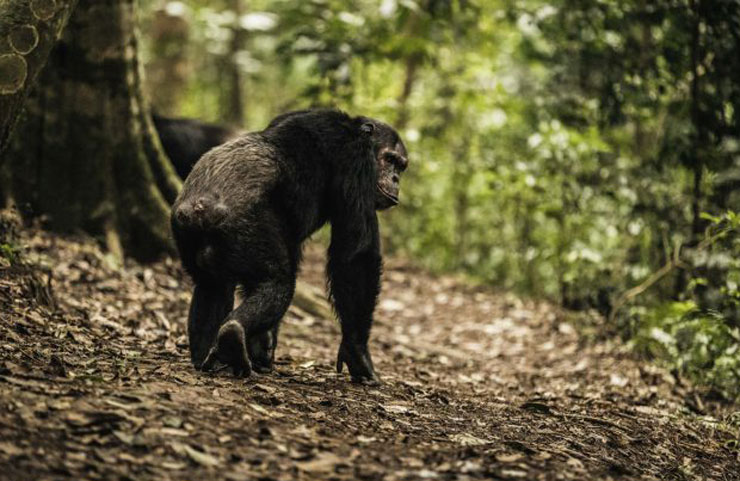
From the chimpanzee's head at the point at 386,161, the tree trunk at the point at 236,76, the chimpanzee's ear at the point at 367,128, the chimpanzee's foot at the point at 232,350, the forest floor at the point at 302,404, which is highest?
the tree trunk at the point at 236,76

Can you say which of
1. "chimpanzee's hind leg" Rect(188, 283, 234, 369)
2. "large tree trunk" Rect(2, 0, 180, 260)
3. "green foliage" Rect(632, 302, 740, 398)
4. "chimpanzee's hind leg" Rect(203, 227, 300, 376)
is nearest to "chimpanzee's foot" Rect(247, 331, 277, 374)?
"chimpanzee's hind leg" Rect(188, 283, 234, 369)

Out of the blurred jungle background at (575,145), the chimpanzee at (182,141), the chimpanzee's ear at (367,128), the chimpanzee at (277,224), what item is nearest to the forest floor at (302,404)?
the chimpanzee at (277,224)

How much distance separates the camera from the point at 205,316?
5113mm

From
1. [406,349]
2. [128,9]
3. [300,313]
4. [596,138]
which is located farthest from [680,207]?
[128,9]

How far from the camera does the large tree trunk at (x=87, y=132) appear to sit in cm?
682

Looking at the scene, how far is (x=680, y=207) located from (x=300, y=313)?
4.36 m

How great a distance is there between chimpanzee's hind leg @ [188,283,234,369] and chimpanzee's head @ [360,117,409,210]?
4.26 feet

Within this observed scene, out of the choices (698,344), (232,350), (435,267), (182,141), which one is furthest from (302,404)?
(435,267)

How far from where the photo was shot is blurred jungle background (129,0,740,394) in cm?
787

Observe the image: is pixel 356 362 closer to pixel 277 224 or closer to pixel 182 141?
pixel 277 224

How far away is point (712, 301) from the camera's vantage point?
7.33 meters

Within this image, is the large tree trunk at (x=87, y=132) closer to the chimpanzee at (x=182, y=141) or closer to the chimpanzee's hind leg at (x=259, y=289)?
the chimpanzee at (x=182, y=141)

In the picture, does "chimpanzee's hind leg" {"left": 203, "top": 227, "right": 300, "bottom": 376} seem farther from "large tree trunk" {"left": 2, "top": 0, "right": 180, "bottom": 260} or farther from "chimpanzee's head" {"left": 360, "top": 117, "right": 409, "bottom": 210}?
"large tree trunk" {"left": 2, "top": 0, "right": 180, "bottom": 260}

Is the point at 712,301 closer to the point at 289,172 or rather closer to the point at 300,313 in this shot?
the point at 300,313
